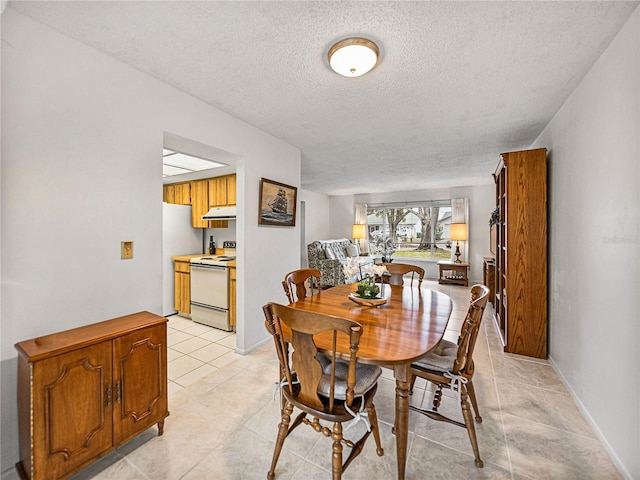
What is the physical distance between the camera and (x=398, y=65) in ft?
5.97

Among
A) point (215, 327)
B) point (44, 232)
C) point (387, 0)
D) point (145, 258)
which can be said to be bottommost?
point (215, 327)

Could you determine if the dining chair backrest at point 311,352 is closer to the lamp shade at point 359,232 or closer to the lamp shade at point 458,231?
the lamp shade at point 458,231

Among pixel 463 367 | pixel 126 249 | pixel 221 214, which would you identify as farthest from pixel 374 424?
pixel 221 214

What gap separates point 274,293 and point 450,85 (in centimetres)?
263

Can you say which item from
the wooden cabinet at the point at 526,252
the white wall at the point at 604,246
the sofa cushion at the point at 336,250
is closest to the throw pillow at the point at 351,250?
the sofa cushion at the point at 336,250

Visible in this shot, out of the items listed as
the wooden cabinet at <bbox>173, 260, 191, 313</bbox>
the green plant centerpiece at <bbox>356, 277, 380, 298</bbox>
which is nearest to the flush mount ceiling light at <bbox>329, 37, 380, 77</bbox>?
the green plant centerpiece at <bbox>356, 277, 380, 298</bbox>

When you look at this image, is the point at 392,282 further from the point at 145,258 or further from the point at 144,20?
the point at 144,20

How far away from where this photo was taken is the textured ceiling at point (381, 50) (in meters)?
1.37

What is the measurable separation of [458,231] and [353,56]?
5.76 metres

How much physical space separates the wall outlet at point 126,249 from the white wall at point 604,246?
9.59 ft

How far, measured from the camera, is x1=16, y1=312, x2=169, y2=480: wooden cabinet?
48.4 inches

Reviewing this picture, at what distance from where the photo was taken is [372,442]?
1660mm

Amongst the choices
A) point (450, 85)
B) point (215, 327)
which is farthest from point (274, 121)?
point (215, 327)

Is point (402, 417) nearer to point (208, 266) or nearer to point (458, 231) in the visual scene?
point (208, 266)
